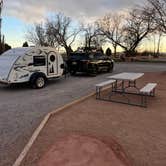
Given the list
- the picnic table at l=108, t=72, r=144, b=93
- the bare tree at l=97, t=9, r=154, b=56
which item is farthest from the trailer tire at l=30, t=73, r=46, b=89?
the bare tree at l=97, t=9, r=154, b=56

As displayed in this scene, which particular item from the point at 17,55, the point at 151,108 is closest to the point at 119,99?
the point at 151,108

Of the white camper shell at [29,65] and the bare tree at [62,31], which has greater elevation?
the bare tree at [62,31]

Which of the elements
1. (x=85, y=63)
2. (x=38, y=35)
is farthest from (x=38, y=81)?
(x=38, y=35)

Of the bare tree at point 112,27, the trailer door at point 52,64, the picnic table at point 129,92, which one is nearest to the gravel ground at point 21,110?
the picnic table at point 129,92

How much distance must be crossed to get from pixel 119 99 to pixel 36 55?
4.58 meters

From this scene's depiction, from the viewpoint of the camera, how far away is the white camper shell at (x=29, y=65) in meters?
9.63

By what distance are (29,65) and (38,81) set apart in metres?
0.85

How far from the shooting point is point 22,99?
8.23 metres

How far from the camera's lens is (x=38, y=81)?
10398mm

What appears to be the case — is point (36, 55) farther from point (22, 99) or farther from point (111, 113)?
point (111, 113)

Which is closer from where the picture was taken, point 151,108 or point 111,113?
point 111,113

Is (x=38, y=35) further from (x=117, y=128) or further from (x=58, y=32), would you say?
(x=117, y=128)

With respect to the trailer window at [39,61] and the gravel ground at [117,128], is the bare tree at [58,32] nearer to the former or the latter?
the trailer window at [39,61]

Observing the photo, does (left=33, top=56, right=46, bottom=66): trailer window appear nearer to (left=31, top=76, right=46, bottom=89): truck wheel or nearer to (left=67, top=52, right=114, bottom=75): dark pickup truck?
(left=31, top=76, right=46, bottom=89): truck wheel
